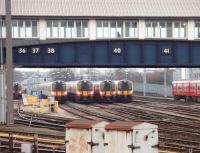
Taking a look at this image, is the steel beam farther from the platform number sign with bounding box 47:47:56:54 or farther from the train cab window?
the train cab window

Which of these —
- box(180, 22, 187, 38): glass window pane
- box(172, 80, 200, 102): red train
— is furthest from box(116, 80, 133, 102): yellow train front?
box(180, 22, 187, 38): glass window pane

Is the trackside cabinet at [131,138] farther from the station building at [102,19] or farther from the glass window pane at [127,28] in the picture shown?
the glass window pane at [127,28]

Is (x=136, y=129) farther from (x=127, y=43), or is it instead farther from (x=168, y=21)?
(x=168, y=21)

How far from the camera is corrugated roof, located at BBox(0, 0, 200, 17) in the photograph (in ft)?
181

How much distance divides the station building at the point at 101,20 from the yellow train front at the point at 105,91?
9854 mm

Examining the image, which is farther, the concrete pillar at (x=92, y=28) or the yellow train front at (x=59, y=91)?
the yellow train front at (x=59, y=91)

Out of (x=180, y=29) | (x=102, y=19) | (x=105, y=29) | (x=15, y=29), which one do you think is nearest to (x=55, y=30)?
(x=15, y=29)

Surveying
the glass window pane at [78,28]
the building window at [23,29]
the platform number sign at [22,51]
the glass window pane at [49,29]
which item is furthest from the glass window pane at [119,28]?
the platform number sign at [22,51]

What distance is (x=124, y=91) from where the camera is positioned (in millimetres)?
65938

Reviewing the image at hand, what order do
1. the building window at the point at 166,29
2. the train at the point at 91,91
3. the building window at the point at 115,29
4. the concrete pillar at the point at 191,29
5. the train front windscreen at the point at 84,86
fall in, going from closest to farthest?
1. the building window at the point at 115,29
2. the building window at the point at 166,29
3. the concrete pillar at the point at 191,29
4. the train front windscreen at the point at 84,86
5. the train at the point at 91,91

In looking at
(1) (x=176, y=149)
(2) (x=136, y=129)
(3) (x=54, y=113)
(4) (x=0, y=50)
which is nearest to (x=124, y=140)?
(2) (x=136, y=129)

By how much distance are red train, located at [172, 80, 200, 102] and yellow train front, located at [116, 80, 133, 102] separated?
7.37 m

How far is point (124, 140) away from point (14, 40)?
1584 inches

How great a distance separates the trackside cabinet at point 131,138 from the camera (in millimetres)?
13047
